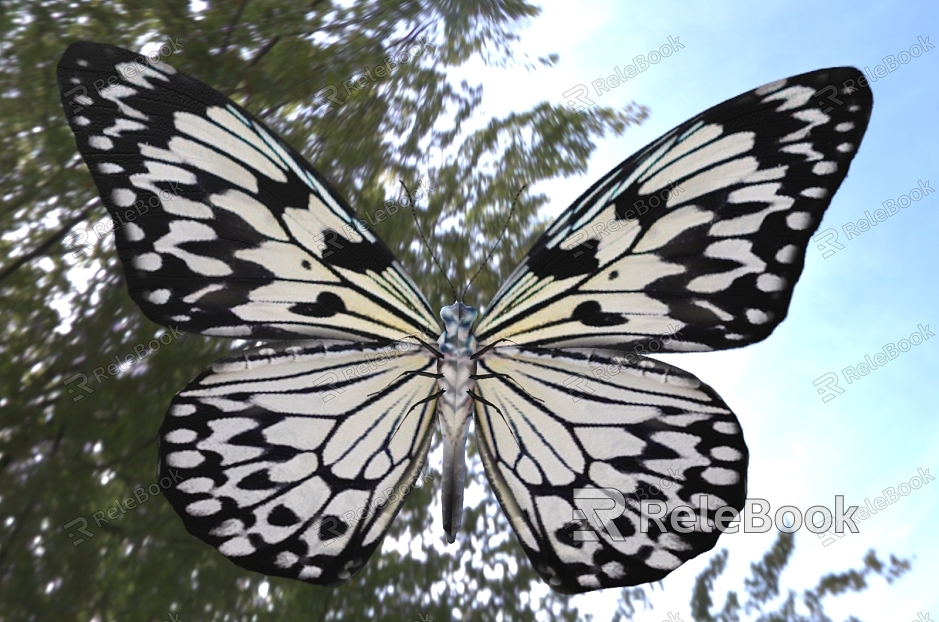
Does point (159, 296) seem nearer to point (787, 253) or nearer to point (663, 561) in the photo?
point (663, 561)

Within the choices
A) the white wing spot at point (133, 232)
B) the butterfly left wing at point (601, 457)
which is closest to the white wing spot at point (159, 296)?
the white wing spot at point (133, 232)

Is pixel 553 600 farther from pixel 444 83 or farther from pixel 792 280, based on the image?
pixel 444 83

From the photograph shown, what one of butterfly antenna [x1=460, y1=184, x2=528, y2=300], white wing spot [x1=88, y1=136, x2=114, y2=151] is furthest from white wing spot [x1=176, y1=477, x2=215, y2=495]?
butterfly antenna [x1=460, y1=184, x2=528, y2=300]

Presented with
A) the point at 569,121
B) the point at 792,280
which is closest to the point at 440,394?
the point at 792,280

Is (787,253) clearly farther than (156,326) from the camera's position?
No

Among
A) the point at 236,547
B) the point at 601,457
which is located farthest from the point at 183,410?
the point at 601,457

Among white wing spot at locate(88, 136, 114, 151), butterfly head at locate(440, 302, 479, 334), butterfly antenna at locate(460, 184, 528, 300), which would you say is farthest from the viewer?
butterfly antenna at locate(460, 184, 528, 300)

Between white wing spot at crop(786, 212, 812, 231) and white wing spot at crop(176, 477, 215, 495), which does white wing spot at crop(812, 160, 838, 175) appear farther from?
white wing spot at crop(176, 477, 215, 495)
